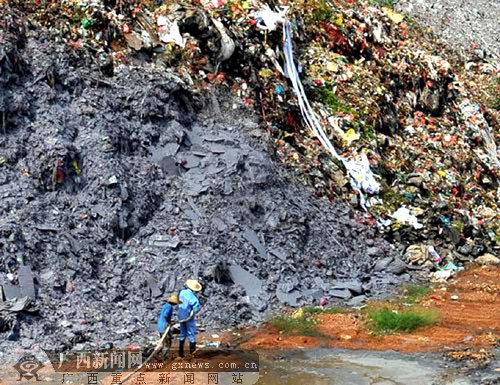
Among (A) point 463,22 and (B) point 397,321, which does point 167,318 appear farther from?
(A) point 463,22

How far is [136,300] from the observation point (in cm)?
1113

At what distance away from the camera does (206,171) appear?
43.4 feet

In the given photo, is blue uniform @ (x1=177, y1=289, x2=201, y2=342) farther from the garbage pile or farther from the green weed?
the garbage pile

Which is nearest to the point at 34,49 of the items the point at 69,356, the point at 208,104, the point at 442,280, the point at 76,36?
the point at 76,36

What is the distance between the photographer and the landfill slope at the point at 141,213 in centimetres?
1098

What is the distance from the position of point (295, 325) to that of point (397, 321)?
1.48m

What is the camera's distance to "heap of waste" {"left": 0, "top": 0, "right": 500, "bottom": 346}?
1146 centimetres

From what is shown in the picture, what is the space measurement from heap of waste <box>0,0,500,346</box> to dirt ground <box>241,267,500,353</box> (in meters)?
→ 0.83

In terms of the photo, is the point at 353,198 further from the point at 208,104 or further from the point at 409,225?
the point at 208,104

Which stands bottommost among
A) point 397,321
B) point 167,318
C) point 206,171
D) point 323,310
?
point 397,321

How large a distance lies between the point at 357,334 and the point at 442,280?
10.5 ft

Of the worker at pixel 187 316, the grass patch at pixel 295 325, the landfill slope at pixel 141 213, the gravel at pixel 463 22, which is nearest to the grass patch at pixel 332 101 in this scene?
the landfill slope at pixel 141 213

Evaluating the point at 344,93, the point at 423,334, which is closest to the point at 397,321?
the point at 423,334

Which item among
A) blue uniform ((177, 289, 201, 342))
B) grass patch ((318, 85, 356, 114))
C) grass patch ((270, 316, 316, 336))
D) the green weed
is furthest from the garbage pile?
blue uniform ((177, 289, 201, 342))
